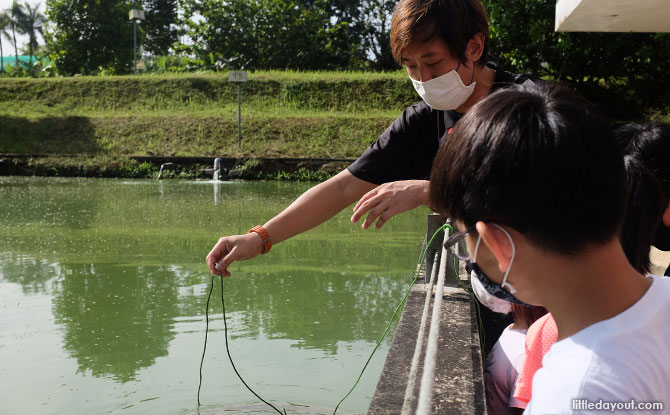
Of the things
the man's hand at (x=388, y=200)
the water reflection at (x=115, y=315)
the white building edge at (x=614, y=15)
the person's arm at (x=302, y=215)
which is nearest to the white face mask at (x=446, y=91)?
the person's arm at (x=302, y=215)

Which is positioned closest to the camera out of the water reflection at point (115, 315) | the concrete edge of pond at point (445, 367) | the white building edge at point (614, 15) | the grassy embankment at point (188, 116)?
the concrete edge of pond at point (445, 367)

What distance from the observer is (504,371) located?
5.54ft

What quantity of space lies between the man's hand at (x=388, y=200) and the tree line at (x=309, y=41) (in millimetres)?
9723

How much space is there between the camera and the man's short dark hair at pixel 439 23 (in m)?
1.92

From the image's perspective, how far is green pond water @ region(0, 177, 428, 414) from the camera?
2938 mm

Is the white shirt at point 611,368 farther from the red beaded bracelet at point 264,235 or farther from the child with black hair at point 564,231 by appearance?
the red beaded bracelet at point 264,235

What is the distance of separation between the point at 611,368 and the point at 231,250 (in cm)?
129

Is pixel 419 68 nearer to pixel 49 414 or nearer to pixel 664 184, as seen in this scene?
pixel 664 184

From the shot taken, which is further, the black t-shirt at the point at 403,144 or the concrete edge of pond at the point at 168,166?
the concrete edge of pond at the point at 168,166

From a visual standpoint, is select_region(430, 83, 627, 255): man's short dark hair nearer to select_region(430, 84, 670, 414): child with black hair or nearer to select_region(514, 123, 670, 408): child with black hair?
select_region(430, 84, 670, 414): child with black hair

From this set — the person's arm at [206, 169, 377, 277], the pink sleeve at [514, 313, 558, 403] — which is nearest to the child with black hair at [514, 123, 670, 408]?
the pink sleeve at [514, 313, 558, 403]

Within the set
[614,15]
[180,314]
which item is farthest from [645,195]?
Result: [614,15]

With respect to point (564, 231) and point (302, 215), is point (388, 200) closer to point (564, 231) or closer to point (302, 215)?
point (302, 215)

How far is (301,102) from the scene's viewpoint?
18.4 meters
